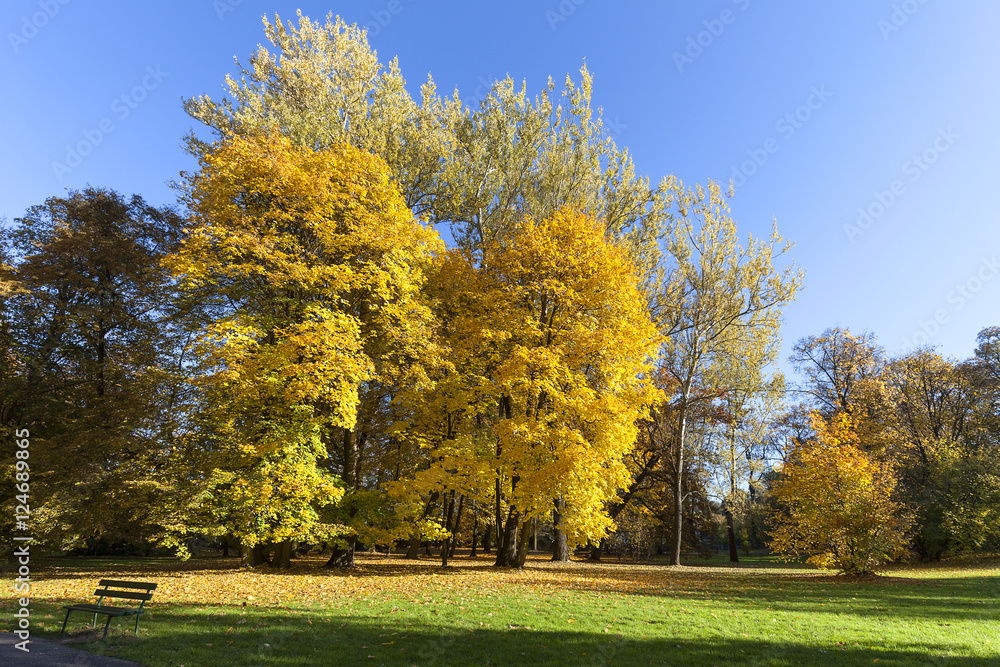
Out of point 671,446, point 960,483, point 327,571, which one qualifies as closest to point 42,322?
point 327,571

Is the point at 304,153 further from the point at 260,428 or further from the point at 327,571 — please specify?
the point at 327,571

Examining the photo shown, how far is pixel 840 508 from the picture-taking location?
16328 millimetres

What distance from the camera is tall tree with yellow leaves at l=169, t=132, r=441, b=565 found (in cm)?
1339

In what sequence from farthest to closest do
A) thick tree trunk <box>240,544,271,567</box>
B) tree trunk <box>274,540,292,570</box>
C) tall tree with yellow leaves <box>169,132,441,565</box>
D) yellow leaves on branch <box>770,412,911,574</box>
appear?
thick tree trunk <box>240,544,271,567</box> < tree trunk <box>274,540,292,570</box> < yellow leaves on branch <box>770,412,911,574</box> < tall tree with yellow leaves <box>169,132,441,565</box>

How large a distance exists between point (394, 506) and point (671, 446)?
21.5m

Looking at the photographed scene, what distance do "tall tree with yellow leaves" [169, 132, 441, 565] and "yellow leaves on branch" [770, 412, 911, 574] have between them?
1460 cm

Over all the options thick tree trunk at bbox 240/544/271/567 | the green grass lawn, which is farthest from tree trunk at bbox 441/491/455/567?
thick tree trunk at bbox 240/544/271/567

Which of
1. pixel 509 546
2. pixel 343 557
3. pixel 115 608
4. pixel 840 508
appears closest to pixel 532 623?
pixel 115 608

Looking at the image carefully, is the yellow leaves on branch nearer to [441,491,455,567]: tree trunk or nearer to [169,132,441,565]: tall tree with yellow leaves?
[441,491,455,567]: tree trunk

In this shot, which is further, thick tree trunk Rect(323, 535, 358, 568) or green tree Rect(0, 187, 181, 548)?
thick tree trunk Rect(323, 535, 358, 568)

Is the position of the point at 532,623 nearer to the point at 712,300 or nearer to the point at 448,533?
the point at 448,533

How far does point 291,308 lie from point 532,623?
37.2 feet

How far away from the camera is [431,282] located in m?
19.0

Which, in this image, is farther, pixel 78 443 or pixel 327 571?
pixel 327 571
